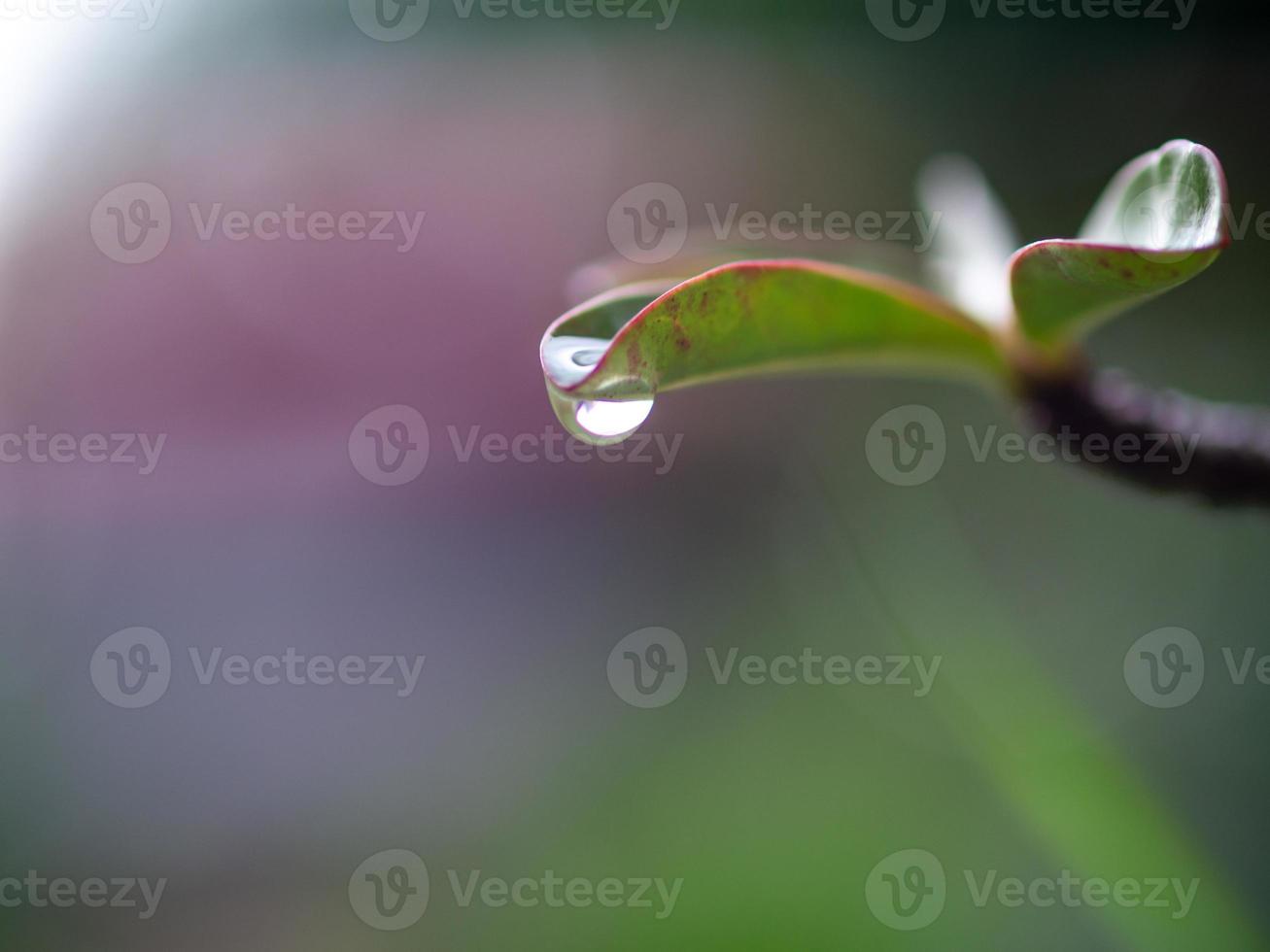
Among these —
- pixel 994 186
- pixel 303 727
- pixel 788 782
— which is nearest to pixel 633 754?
pixel 788 782

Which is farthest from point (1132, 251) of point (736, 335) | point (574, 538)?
point (574, 538)

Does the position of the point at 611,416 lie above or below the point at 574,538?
below

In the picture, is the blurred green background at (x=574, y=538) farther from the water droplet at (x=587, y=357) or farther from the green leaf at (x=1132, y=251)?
the water droplet at (x=587, y=357)

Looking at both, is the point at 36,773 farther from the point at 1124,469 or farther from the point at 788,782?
the point at 1124,469

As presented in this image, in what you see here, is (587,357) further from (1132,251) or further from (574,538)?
(574,538)

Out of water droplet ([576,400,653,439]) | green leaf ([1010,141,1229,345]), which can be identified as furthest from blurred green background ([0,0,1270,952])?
water droplet ([576,400,653,439])

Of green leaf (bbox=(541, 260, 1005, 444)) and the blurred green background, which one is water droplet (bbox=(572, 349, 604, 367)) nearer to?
green leaf (bbox=(541, 260, 1005, 444))

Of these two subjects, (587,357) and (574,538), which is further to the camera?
(574,538)
